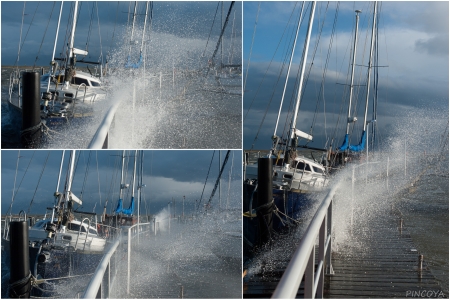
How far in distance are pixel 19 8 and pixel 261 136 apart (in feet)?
7.62

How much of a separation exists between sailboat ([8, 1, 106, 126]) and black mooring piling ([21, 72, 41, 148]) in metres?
0.76

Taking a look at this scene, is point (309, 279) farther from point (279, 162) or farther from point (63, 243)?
point (279, 162)

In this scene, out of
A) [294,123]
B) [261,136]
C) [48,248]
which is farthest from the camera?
[294,123]

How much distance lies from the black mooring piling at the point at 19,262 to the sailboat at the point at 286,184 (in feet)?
5.24

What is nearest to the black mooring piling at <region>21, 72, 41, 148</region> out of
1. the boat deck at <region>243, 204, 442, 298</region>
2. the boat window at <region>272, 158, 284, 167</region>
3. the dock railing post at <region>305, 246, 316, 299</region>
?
the boat deck at <region>243, 204, 442, 298</region>

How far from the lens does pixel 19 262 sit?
3781 mm

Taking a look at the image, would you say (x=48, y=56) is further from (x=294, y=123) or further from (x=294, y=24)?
(x=294, y=123)

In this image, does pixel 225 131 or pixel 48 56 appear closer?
pixel 225 131

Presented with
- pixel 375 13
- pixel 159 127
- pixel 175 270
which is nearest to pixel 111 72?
pixel 159 127

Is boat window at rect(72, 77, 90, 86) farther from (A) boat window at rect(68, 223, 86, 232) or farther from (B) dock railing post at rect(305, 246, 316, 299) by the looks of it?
(B) dock railing post at rect(305, 246, 316, 299)

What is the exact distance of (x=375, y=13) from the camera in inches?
374

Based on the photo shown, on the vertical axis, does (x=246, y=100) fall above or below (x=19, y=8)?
below

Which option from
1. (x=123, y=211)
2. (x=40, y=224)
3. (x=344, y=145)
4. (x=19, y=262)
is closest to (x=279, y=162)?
(x=123, y=211)

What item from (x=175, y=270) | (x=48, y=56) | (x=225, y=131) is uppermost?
(x=48, y=56)
